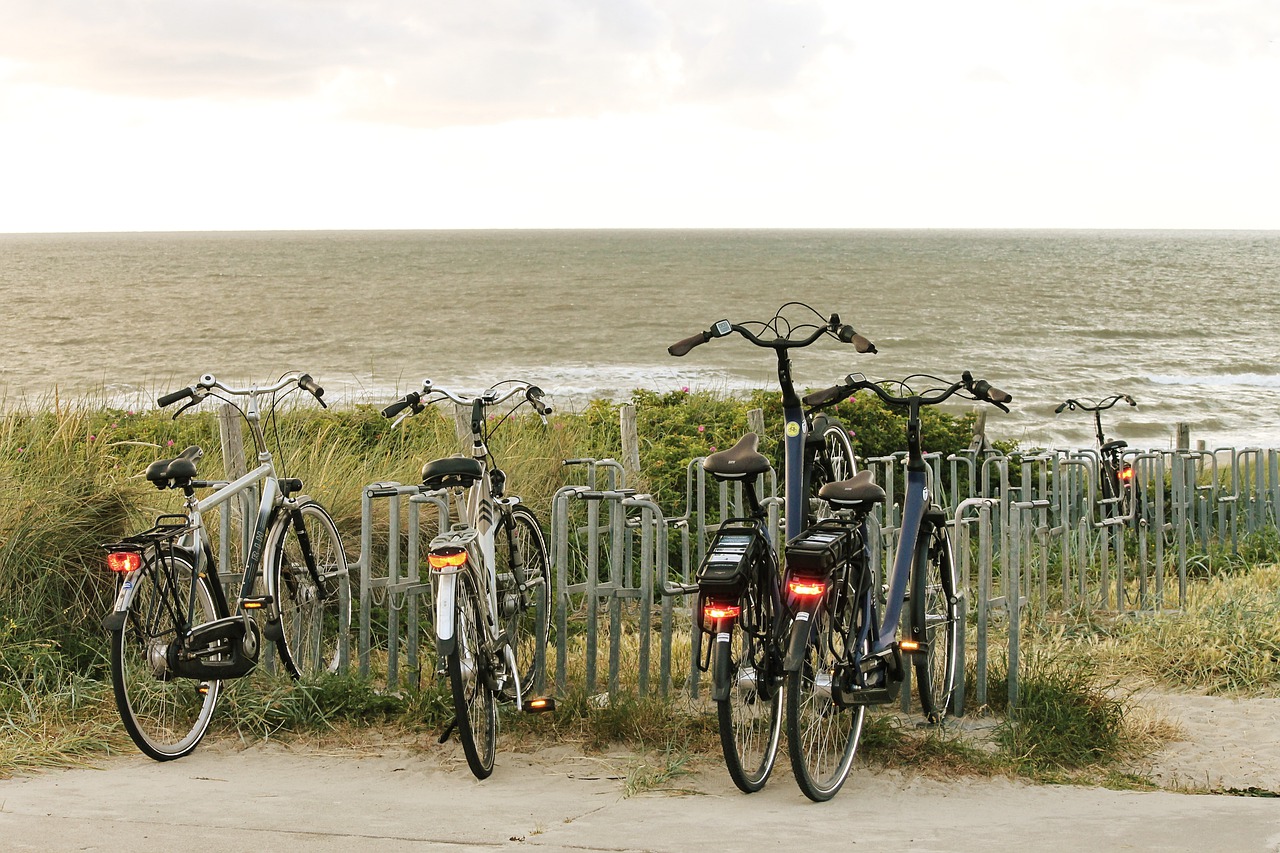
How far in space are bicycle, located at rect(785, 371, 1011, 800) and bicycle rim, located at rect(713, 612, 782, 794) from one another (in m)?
0.13

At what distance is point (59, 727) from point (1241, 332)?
47487 mm

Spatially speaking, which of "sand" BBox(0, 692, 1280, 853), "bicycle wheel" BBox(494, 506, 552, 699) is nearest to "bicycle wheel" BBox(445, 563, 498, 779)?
"sand" BBox(0, 692, 1280, 853)

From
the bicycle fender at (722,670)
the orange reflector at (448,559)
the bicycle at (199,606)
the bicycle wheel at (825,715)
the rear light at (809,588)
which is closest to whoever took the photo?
the bicycle fender at (722,670)

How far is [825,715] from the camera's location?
4.67 meters

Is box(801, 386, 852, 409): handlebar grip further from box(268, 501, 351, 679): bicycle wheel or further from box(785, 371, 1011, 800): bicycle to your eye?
box(268, 501, 351, 679): bicycle wheel

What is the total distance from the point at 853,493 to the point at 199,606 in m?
2.63

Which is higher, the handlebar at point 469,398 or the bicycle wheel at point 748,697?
the handlebar at point 469,398

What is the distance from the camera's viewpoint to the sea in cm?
2948

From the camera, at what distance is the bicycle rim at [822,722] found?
4367 millimetres

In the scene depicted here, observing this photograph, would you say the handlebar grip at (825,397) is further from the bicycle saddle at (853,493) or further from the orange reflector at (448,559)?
the orange reflector at (448,559)

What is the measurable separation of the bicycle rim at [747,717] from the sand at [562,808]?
0.09m

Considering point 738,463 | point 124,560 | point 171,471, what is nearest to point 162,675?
point 124,560

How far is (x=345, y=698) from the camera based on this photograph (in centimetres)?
531

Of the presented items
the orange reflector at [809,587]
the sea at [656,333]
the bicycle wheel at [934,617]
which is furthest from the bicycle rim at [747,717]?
the sea at [656,333]
